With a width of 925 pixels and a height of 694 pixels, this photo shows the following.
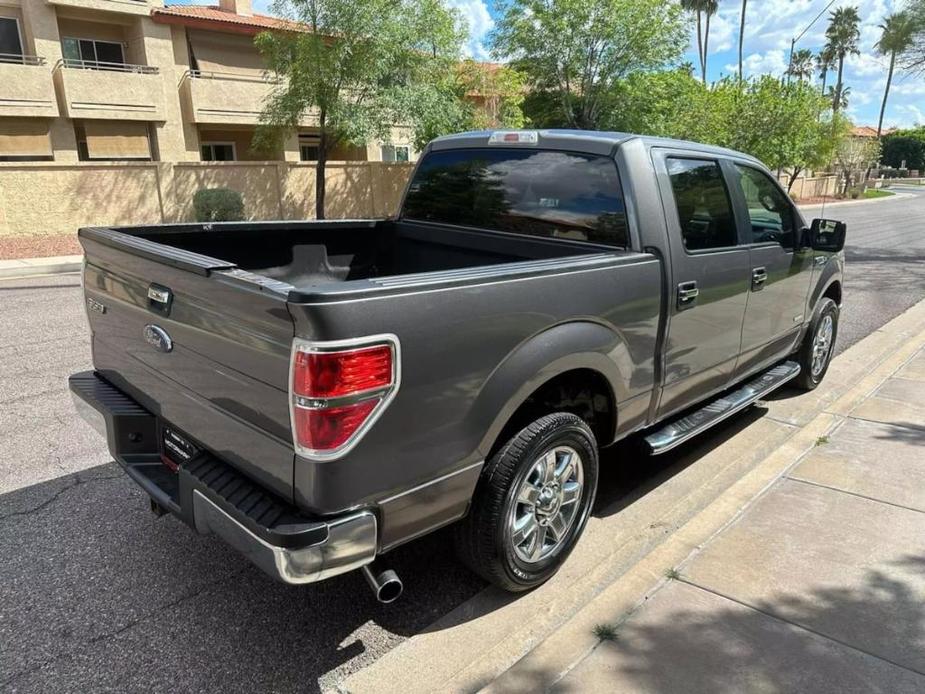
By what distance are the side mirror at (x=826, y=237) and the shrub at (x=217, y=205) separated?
1587 centimetres

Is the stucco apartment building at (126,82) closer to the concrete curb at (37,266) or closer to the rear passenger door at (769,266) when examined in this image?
the concrete curb at (37,266)

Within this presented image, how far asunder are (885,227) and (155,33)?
25447mm

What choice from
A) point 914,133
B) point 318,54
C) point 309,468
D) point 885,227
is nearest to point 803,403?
point 309,468

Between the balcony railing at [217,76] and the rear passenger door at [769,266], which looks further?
the balcony railing at [217,76]

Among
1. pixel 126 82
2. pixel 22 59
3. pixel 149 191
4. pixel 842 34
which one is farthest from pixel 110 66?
pixel 842 34

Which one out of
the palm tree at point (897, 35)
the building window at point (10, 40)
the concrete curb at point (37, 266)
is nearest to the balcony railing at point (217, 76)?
the building window at point (10, 40)

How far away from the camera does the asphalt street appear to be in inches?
99.7

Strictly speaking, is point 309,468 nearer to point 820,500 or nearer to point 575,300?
point 575,300

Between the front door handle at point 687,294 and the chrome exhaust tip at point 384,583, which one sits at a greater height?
the front door handle at point 687,294

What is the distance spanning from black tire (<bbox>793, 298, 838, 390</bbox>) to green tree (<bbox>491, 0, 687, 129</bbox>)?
1955cm

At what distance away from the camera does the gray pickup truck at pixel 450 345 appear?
214cm

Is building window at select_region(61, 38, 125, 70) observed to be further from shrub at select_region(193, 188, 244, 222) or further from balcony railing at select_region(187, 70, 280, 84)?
shrub at select_region(193, 188, 244, 222)

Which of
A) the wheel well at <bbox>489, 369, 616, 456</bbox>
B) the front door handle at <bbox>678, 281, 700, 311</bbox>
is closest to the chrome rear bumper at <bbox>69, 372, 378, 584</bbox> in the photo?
the wheel well at <bbox>489, 369, 616, 456</bbox>

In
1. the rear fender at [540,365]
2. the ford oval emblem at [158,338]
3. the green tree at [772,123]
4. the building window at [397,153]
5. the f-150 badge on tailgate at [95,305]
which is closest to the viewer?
the rear fender at [540,365]
